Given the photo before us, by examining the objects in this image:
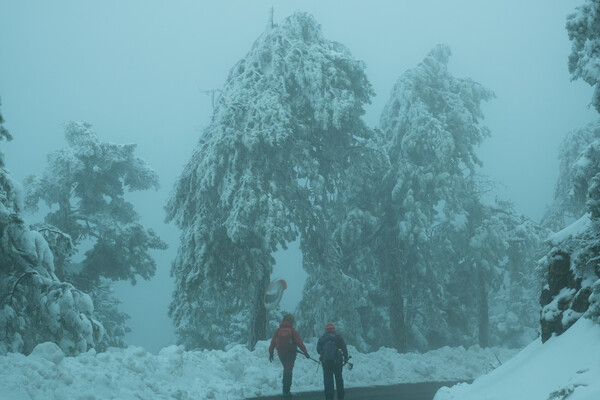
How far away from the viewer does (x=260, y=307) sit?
19234 mm

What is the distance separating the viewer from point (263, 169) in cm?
1928

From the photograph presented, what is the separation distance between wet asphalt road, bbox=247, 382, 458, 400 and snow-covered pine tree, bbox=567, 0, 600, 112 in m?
7.36

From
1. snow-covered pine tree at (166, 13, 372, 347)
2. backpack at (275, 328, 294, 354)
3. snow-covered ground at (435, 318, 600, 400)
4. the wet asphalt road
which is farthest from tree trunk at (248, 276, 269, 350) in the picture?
snow-covered ground at (435, 318, 600, 400)

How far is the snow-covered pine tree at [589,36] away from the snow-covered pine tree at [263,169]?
10569 mm

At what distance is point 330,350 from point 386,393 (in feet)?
10.2

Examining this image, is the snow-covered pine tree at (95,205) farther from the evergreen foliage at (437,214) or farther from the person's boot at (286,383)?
the person's boot at (286,383)

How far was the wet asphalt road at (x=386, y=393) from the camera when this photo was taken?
1293 centimetres

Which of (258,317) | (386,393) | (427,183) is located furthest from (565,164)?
(386,393)

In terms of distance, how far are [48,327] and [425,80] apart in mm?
18401

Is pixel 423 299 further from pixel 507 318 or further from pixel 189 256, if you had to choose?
pixel 507 318

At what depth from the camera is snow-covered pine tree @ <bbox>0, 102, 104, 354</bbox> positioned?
1252 cm

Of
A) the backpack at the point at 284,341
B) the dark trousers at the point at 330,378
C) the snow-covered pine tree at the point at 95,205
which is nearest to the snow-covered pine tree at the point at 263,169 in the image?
the backpack at the point at 284,341

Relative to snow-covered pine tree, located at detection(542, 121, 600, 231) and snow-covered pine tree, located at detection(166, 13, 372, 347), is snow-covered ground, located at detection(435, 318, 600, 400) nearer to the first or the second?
snow-covered pine tree, located at detection(166, 13, 372, 347)

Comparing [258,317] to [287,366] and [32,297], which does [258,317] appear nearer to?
[287,366]
